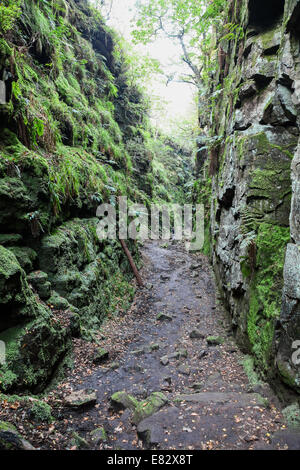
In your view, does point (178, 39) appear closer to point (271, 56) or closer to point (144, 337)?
point (271, 56)

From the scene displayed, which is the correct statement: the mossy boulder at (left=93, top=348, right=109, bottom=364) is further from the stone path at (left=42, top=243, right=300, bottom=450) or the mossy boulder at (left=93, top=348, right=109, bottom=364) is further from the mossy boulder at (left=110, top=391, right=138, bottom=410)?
the mossy boulder at (left=110, top=391, right=138, bottom=410)

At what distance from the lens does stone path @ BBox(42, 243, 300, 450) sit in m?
3.19

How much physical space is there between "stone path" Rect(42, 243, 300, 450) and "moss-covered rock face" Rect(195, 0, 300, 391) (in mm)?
642

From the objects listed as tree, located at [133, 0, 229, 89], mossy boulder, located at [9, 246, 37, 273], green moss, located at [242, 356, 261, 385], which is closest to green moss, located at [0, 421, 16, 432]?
mossy boulder, located at [9, 246, 37, 273]

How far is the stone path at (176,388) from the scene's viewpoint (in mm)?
3191

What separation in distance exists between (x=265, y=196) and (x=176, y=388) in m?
4.28

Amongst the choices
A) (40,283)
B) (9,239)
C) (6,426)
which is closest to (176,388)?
(6,426)

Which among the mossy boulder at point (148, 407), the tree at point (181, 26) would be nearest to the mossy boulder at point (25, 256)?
the mossy boulder at point (148, 407)

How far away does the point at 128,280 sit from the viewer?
959cm

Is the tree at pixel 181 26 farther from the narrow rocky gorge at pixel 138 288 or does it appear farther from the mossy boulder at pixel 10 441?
the mossy boulder at pixel 10 441

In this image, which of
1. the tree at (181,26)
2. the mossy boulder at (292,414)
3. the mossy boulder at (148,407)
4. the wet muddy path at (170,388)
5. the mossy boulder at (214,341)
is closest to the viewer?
the wet muddy path at (170,388)

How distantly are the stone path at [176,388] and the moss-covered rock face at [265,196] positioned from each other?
2.11 ft
